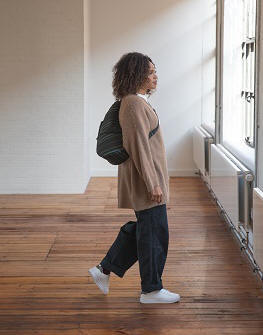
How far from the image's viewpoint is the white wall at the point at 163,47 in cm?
849

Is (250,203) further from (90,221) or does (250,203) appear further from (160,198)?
(90,221)

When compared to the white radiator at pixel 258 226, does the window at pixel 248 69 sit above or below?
above

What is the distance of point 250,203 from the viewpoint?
477cm

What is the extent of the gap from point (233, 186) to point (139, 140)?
5.56ft

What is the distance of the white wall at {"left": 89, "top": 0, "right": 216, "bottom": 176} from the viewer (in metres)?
8.49

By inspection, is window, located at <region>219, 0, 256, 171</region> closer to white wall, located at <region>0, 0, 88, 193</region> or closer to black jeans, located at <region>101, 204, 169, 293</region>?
white wall, located at <region>0, 0, 88, 193</region>

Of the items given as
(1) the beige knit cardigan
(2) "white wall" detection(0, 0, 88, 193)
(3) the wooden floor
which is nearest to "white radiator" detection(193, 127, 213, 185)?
(3) the wooden floor

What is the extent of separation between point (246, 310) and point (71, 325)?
99 centimetres

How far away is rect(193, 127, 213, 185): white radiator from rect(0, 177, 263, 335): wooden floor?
1.90 feet

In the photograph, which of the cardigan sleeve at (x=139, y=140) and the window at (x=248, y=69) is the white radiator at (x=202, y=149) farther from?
the cardigan sleeve at (x=139, y=140)

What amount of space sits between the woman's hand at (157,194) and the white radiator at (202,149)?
11.3ft

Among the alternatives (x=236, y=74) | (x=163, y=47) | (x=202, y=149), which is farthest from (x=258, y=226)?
(x=163, y=47)

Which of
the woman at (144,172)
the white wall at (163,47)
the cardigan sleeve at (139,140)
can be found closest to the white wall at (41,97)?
the white wall at (163,47)

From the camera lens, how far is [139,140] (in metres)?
3.65
